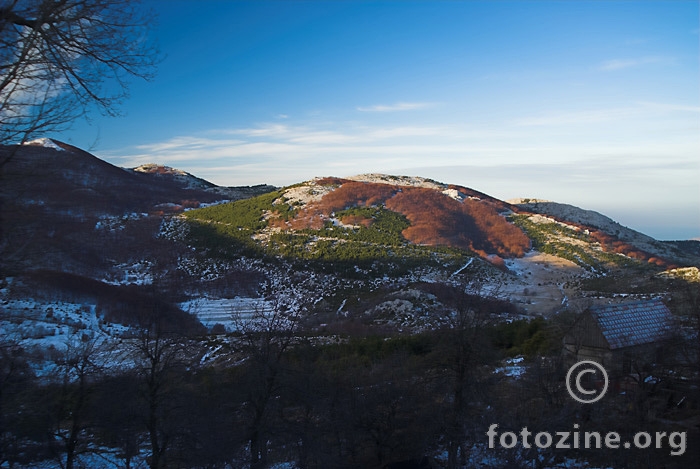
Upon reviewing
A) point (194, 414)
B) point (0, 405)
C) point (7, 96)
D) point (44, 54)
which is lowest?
point (194, 414)

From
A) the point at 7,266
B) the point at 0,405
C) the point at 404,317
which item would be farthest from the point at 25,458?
the point at 404,317

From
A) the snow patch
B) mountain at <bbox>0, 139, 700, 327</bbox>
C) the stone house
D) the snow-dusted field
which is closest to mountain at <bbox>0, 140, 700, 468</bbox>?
the snow patch

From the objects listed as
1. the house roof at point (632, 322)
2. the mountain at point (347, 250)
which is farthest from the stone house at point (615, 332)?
the mountain at point (347, 250)

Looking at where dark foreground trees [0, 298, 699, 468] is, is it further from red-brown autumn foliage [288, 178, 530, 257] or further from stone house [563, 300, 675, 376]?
red-brown autumn foliage [288, 178, 530, 257]

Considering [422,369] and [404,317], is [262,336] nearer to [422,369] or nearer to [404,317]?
[422,369]

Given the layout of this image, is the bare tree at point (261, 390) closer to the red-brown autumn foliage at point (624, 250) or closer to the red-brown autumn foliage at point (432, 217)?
the red-brown autumn foliage at point (432, 217)

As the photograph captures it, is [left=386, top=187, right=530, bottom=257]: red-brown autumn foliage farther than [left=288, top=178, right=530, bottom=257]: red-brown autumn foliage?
No

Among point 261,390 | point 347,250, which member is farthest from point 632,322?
point 347,250

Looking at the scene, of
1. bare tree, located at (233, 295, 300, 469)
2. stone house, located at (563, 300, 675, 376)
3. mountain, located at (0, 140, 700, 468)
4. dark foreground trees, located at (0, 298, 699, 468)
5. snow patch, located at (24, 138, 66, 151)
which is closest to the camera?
snow patch, located at (24, 138, 66, 151)
